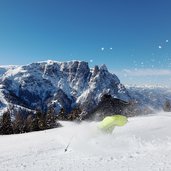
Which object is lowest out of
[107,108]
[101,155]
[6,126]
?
[101,155]

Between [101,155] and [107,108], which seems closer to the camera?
[101,155]

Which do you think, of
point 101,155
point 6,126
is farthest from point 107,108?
point 101,155

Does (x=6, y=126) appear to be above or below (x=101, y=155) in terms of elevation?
above

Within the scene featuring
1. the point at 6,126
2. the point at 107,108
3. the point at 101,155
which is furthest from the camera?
the point at 6,126

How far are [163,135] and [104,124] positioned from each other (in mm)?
6464

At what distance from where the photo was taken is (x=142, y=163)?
19.7 metres

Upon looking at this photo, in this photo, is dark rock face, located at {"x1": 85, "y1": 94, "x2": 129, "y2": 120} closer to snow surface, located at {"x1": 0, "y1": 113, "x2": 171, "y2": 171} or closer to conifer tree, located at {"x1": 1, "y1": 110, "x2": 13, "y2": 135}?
conifer tree, located at {"x1": 1, "y1": 110, "x2": 13, "y2": 135}

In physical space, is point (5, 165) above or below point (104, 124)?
below

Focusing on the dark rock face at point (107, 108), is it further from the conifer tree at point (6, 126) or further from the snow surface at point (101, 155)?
the snow surface at point (101, 155)

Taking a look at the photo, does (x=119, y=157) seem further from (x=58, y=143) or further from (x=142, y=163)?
(x=58, y=143)

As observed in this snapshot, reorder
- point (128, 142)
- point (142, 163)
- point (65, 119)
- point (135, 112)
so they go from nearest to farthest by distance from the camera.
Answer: point (142, 163) → point (128, 142) → point (135, 112) → point (65, 119)

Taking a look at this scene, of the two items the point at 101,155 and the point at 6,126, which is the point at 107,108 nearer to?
the point at 6,126

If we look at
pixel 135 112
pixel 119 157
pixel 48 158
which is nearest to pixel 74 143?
pixel 48 158

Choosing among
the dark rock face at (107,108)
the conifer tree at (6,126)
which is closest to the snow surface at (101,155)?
the dark rock face at (107,108)
